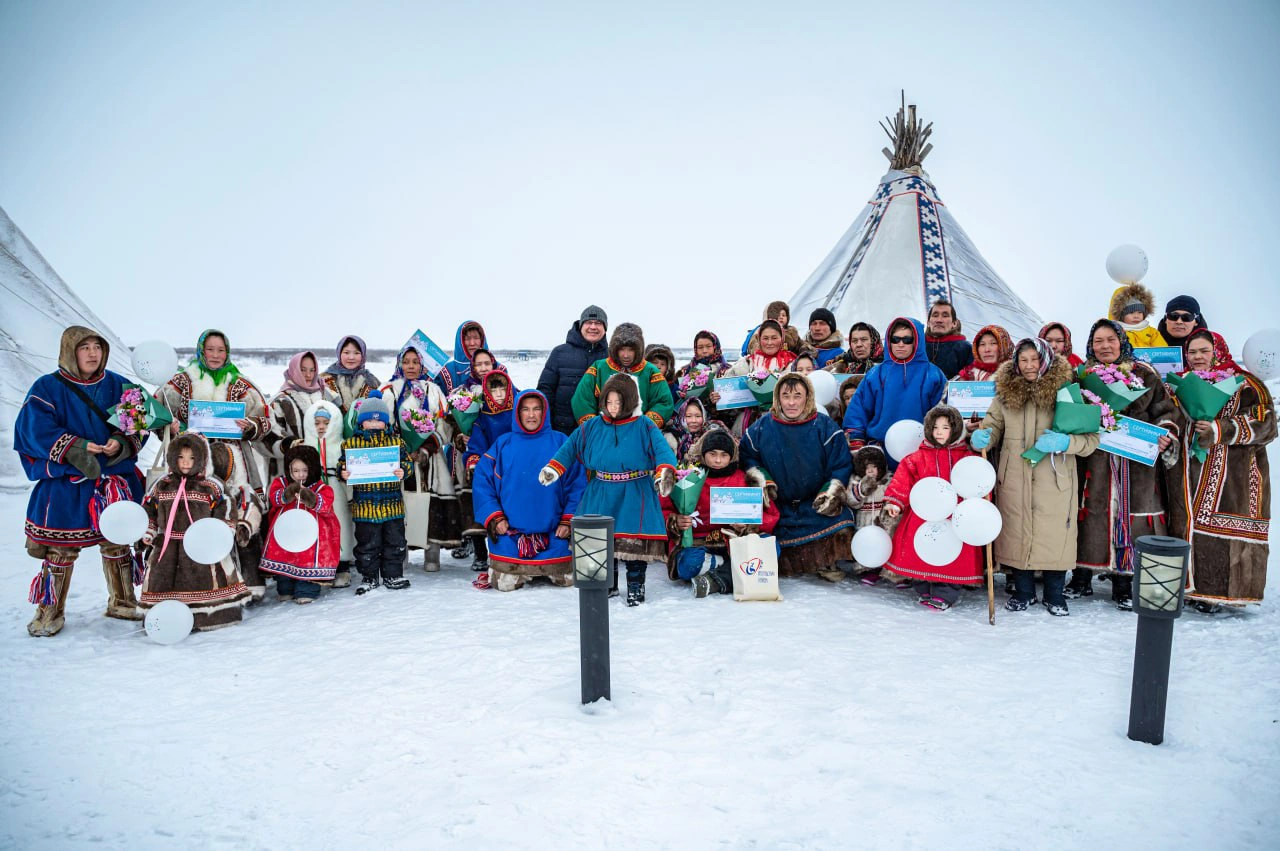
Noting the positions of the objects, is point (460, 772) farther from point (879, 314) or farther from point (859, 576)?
point (879, 314)

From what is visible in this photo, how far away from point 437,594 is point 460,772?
2.01 metres

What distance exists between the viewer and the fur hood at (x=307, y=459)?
3.85m

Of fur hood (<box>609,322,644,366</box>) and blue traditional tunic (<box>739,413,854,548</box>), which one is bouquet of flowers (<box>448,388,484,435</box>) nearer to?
fur hood (<box>609,322,644,366</box>)

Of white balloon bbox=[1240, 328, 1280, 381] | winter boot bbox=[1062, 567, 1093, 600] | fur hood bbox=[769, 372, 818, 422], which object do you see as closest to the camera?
white balloon bbox=[1240, 328, 1280, 381]

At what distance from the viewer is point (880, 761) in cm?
213

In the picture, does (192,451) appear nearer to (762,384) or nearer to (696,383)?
(696,383)

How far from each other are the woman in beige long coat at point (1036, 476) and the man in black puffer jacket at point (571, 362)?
2.47m

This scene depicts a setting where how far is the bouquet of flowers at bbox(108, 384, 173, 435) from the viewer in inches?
136

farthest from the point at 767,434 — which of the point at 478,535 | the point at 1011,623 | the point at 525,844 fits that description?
the point at 525,844

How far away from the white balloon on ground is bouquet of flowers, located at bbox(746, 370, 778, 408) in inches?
108

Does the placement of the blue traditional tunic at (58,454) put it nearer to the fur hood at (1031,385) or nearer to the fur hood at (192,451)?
the fur hood at (192,451)

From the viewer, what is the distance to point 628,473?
12.5 feet

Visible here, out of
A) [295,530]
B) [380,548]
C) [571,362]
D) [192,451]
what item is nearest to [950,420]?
[571,362]

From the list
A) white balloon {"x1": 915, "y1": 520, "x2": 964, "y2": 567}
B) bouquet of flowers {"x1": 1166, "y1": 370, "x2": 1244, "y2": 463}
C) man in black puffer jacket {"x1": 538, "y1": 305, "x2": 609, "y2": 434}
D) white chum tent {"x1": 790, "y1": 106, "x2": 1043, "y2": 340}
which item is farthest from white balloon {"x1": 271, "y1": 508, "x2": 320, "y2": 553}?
white chum tent {"x1": 790, "y1": 106, "x2": 1043, "y2": 340}
